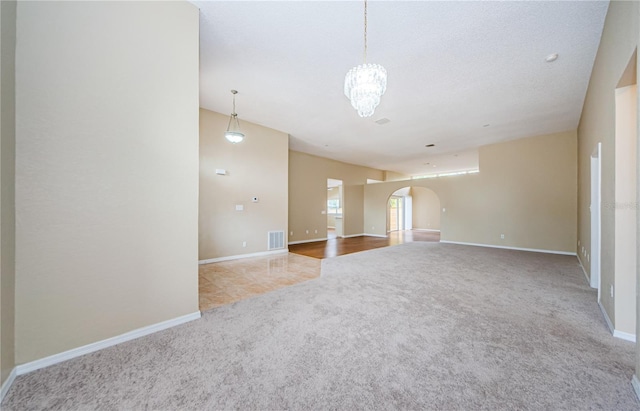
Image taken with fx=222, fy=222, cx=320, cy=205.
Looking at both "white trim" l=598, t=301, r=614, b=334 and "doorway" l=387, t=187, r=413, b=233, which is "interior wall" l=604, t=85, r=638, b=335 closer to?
"white trim" l=598, t=301, r=614, b=334

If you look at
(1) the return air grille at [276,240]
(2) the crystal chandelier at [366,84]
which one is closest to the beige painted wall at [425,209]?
(1) the return air grille at [276,240]

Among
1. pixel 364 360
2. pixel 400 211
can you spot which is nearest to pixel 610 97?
pixel 364 360

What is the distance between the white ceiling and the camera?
2.38m

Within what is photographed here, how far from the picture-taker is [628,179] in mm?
2012

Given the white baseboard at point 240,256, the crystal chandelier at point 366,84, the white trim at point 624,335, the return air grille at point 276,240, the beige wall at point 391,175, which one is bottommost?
the white baseboard at point 240,256

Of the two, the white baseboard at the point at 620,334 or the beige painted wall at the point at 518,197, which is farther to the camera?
the beige painted wall at the point at 518,197

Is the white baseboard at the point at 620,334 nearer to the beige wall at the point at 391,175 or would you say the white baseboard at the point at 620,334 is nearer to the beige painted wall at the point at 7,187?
the beige painted wall at the point at 7,187

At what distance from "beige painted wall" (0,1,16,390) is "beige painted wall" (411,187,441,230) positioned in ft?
45.2

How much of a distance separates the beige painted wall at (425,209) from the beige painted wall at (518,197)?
501 cm

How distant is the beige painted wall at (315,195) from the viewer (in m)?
7.83

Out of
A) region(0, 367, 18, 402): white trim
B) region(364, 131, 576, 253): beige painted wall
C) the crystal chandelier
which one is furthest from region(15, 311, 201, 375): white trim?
region(364, 131, 576, 253): beige painted wall

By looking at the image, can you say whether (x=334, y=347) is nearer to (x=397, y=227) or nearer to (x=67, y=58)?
(x=67, y=58)

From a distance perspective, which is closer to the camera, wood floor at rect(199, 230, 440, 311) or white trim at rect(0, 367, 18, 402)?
white trim at rect(0, 367, 18, 402)

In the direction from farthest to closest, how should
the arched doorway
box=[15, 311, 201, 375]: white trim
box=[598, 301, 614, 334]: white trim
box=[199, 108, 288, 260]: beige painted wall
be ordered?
the arched doorway
box=[199, 108, 288, 260]: beige painted wall
box=[598, 301, 614, 334]: white trim
box=[15, 311, 201, 375]: white trim
